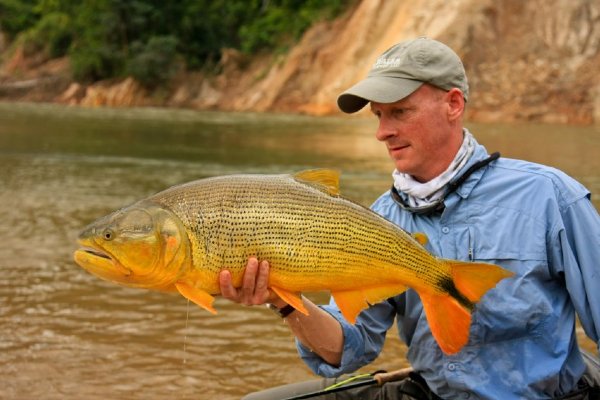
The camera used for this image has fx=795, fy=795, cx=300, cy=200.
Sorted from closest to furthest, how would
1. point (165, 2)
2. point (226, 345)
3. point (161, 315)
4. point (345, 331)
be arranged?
point (345, 331)
point (226, 345)
point (161, 315)
point (165, 2)

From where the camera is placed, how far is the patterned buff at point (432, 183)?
10.8 feet

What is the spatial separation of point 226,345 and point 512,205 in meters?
3.67

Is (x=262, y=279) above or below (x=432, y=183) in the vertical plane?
below

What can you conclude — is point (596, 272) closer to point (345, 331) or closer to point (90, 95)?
point (345, 331)

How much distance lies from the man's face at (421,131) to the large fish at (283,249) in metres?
0.37

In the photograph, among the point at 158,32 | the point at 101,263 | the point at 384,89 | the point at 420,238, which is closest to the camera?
the point at 101,263

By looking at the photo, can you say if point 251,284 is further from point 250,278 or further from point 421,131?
point 421,131

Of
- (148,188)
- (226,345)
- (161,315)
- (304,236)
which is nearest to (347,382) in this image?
(304,236)

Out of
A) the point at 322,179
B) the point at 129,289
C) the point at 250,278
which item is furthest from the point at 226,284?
the point at 129,289

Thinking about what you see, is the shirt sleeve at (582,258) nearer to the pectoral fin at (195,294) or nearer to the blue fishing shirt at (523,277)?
the blue fishing shirt at (523,277)

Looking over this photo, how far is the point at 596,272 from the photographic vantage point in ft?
9.91

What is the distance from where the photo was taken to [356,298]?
299 cm

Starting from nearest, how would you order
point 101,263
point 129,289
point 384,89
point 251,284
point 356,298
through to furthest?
point 101,263 → point 251,284 → point 356,298 → point 384,89 → point 129,289

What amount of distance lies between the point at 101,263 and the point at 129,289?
525cm
